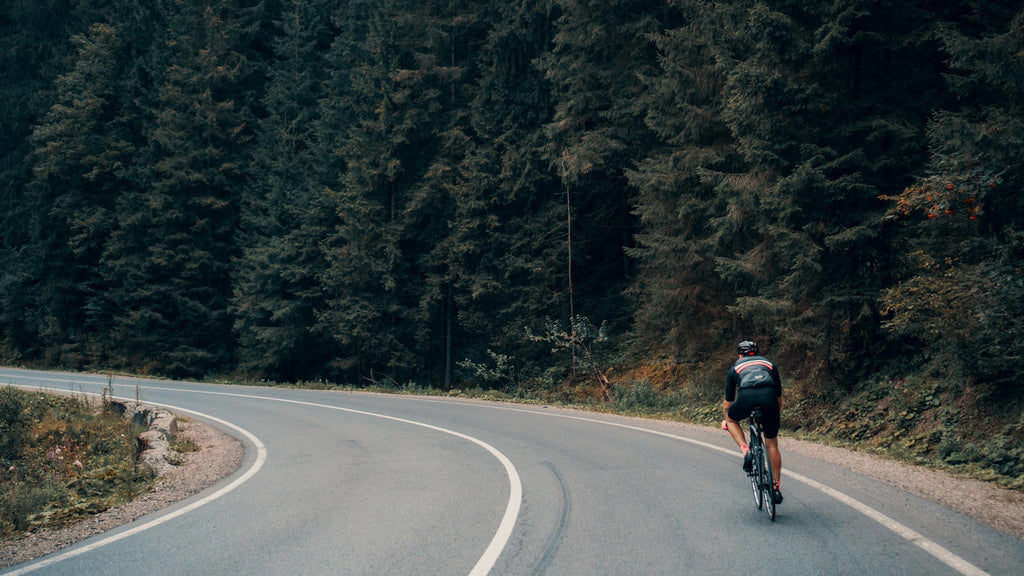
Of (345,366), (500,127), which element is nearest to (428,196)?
(500,127)

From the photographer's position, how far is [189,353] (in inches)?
1394

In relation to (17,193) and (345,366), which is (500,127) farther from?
(17,193)

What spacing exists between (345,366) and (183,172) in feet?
53.7

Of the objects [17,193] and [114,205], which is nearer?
[114,205]

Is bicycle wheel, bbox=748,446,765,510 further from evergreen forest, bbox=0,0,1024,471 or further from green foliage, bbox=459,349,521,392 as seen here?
green foliage, bbox=459,349,521,392

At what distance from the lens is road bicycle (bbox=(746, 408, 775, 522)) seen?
21.2 ft

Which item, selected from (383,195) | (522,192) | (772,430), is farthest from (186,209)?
(772,430)

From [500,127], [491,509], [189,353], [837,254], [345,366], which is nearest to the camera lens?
[491,509]

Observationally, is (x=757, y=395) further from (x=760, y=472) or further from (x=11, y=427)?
(x=11, y=427)

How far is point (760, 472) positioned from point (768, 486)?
A: 0.25 m

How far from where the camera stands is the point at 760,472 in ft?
22.2

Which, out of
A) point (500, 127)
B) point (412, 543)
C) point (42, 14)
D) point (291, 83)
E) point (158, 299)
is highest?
point (42, 14)

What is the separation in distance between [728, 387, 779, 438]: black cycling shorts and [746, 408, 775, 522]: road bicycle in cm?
6

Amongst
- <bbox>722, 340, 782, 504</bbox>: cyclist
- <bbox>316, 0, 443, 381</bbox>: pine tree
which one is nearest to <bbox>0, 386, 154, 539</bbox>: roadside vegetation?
<bbox>722, 340, 782, 504</bbox>: cyclist
